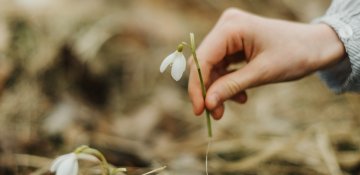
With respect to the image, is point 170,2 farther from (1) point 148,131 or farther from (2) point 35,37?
(1) point 148,131

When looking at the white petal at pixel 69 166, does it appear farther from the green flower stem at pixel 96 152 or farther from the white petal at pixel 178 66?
the white petal at pixel 178 66

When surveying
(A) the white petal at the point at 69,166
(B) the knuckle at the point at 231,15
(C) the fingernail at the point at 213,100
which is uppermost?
(B) the knuckle at the point at 231,15

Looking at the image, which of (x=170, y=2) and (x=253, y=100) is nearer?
(x=253, y=100)

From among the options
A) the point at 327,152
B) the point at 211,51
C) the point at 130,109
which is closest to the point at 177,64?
the point at 211,51

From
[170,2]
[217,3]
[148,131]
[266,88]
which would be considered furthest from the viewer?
[170,2]

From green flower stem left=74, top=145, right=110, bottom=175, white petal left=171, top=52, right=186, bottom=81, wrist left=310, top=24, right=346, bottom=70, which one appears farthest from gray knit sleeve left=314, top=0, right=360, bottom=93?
green flower stem left=74, top=145, right=110, bottom=175

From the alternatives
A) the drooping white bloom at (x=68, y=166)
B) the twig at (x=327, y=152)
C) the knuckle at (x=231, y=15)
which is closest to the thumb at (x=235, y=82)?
the knuckle at (x=231, y=15)

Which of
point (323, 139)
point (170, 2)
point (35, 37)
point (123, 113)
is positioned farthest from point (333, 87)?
point (170, 2)
